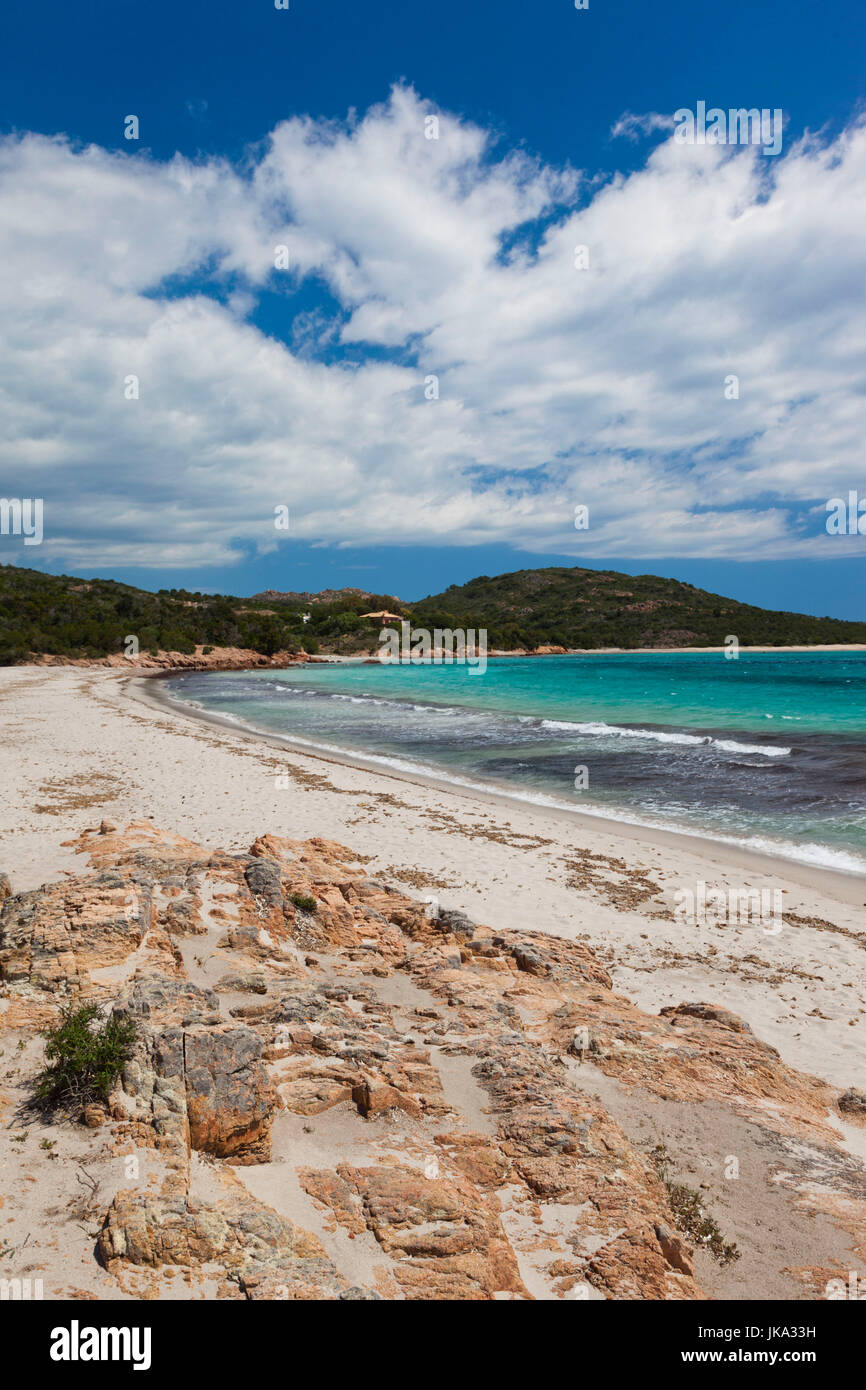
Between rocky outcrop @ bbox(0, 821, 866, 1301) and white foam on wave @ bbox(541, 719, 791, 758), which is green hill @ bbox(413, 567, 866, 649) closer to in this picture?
white foam on wave @ bbox(541, 719, 791, 758)

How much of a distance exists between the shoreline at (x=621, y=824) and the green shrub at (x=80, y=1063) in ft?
38.2

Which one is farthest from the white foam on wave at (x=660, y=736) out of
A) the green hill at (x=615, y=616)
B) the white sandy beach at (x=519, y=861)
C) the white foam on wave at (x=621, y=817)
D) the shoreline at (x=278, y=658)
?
the green hill at (x=615, y=616)

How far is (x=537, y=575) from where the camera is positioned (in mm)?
192000

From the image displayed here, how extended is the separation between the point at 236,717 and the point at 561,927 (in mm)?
28048

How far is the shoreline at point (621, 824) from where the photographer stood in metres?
12.4

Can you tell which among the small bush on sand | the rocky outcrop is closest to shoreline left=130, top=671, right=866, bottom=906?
the rocky outcrop

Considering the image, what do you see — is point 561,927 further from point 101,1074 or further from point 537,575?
point 537,575

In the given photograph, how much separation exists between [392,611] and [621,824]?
443 ft

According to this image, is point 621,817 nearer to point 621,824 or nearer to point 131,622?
point 621,824

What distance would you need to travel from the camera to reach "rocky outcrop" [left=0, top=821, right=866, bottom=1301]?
3.44 m

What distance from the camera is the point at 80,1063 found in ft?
13.7

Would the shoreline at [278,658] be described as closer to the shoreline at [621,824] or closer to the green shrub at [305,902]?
the shoreline at [621,824]

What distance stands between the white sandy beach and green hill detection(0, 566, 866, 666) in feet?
178

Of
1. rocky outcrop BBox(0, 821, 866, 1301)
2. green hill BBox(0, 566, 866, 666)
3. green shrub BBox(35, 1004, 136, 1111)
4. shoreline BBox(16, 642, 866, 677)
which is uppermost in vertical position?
green hill BBox(0, 566, 866, 666)
